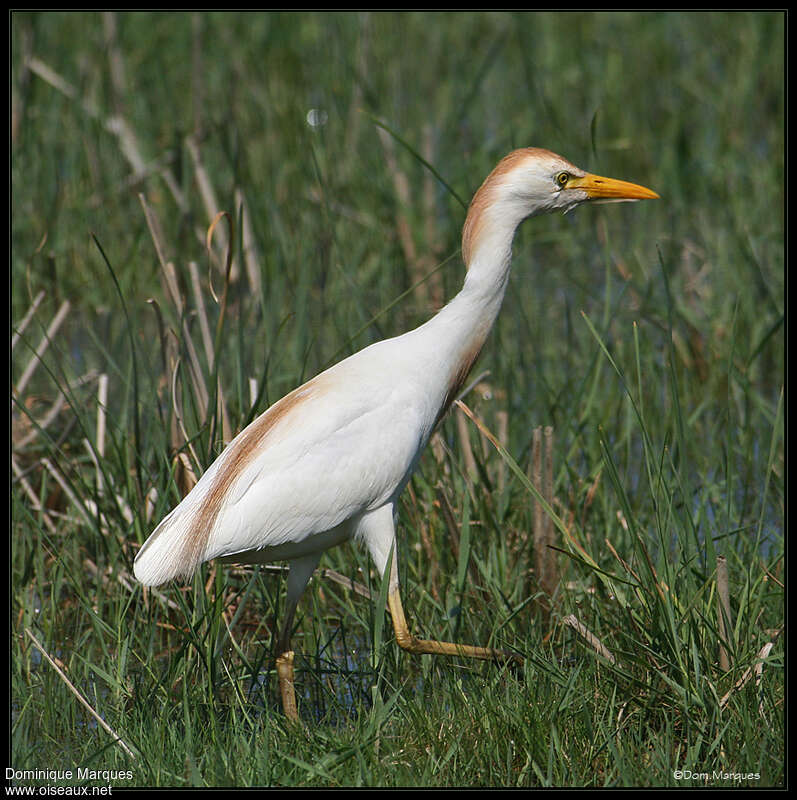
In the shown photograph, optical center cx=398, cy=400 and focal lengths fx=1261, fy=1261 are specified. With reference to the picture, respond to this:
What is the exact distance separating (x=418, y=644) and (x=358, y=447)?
0.61 meters

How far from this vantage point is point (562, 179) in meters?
3.80

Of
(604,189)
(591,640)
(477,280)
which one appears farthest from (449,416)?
(591,640)

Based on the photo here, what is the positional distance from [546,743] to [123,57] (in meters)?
6.30

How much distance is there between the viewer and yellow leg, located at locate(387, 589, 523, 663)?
3617mm

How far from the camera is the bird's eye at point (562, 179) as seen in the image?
3.78m

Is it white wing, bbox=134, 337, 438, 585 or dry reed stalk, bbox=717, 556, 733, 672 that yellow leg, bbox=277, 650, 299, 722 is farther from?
dry reed stalk, bbox=717, 556, 733, 672

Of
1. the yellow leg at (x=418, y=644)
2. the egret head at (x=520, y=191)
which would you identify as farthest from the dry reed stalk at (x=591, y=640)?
the egret head at (x=520, y=191)

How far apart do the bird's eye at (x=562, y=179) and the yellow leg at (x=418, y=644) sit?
1307mm

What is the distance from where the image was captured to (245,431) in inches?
148

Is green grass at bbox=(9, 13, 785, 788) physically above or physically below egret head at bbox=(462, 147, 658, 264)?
below

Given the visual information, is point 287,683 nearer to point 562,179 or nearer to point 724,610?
point 724,610

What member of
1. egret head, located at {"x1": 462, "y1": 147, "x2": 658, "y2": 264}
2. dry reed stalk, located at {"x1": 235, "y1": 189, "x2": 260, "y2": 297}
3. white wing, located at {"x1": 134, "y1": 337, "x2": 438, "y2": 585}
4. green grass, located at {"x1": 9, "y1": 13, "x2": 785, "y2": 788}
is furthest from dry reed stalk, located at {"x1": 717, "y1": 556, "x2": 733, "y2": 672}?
dry reed stalk, located at {"x1": 235, "y1": 189, "x2": 260, "y2": 297}

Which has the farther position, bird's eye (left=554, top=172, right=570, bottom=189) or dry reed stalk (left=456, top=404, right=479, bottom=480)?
dry reed stalk (left=456, top=404, right=479, bottom=480)

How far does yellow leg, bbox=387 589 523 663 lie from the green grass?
0.25ft
